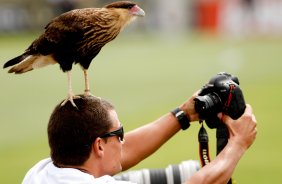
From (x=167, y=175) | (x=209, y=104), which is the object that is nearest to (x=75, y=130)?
(x=209, y=104)

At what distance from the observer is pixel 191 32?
142 feet

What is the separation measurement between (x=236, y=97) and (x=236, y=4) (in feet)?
115

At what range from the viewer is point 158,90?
2020 centimetres

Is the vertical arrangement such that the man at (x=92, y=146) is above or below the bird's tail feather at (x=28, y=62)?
below

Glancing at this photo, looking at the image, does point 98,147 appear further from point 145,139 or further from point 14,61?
point 145,139

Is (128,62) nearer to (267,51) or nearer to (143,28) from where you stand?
(267,51)

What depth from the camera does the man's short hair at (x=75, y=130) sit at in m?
4.93

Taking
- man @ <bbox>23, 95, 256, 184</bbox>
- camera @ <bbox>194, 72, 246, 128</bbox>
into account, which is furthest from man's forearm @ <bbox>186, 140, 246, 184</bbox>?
camera @ <bbox>194, 72, 246, 128</bbox>

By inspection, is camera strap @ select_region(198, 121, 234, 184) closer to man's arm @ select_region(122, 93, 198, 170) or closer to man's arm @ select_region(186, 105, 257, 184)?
man's arm @ select_region(186, 105, 257, 184)

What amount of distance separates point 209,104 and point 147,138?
38.3 inches

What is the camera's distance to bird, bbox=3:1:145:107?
515 centimetres

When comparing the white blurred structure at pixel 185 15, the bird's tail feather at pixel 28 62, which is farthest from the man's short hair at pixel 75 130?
the white blurred structure at pixel 185 15

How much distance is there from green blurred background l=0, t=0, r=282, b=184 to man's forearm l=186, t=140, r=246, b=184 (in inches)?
216

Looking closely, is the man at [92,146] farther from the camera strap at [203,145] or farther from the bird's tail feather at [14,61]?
the bird's tail feather at [14,61]
